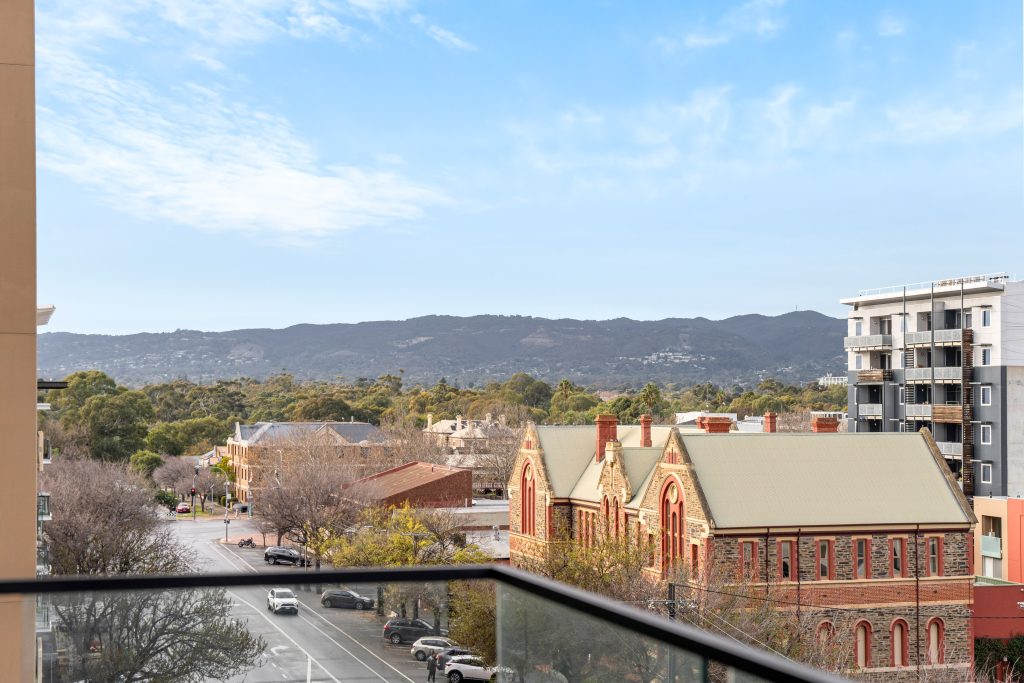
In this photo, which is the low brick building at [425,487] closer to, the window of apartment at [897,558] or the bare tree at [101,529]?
the bare tree at [101,529]

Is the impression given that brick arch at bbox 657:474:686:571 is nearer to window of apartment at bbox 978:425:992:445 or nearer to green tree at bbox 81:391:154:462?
window of apartment at bbox 978:425:992:445

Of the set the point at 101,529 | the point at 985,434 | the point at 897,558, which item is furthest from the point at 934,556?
the point at 101,529

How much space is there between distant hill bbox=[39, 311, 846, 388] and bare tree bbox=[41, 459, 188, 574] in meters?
56.2

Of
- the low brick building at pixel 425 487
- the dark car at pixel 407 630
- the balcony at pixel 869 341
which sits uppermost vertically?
the balcony at pixel 869 341

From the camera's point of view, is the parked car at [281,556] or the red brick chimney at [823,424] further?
the parked car at [281,556]

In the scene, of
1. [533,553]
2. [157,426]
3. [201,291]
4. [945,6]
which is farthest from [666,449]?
[201,291]

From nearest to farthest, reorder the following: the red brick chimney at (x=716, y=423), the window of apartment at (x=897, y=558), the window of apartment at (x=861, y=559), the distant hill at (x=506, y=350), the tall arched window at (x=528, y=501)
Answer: the window of apartment at (x=861, y=559) < the window of apartment at (x=897, y=558) < the red brick chimney at (x=716, y=423) < the tall arched window at (x=528, y=501) < the distant hill at (x=506, y=350)

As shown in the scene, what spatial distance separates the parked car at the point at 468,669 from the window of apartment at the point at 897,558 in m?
19.6

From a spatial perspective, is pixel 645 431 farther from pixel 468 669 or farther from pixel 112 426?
pixel 112 426

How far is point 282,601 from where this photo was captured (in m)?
2.19

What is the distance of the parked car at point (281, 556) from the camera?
106 feet

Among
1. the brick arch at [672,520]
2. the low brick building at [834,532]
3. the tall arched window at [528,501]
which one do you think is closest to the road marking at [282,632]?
the low brick building at [834,532]

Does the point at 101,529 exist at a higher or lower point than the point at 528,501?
lower

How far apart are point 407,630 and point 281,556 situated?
3195 centimetres
